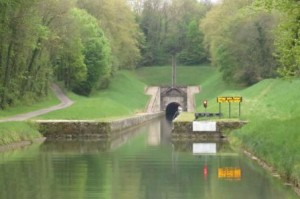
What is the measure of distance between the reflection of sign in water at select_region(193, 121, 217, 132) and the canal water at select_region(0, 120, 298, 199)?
7110 millimetres

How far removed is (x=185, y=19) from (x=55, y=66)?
71320 mm

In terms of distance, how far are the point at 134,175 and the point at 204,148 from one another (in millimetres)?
12429

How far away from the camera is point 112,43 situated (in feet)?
298

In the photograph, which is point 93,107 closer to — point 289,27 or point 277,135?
point 289,27

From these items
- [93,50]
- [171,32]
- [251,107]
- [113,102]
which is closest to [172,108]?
[93,50]

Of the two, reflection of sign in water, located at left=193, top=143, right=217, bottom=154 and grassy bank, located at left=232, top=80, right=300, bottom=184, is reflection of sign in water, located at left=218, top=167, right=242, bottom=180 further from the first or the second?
reflection of sign in water, located at left=193, top=143, right=217, bottom=154

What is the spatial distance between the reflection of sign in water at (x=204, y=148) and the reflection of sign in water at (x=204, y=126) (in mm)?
3799

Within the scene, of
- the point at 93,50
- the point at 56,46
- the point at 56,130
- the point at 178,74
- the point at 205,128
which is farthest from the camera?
the point at 178,74

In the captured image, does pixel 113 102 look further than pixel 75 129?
Yes

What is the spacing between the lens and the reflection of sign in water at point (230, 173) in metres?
20.9

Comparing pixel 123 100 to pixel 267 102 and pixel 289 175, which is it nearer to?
pixel 267 102

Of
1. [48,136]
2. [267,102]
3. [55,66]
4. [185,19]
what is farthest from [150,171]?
[185,19]

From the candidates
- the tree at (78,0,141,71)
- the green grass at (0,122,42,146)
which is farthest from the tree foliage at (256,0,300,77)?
the tree at (78,0,141,71)

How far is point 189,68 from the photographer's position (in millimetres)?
120000
